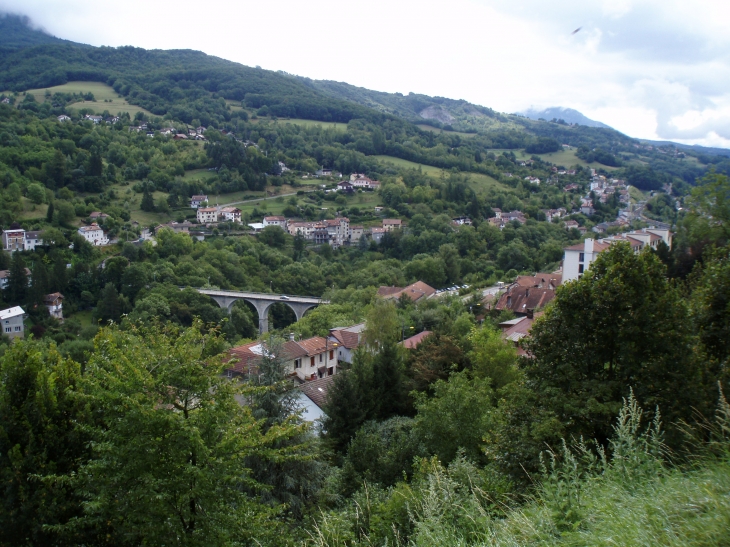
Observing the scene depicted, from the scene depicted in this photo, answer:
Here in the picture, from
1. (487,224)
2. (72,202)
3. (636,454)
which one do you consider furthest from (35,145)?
(636,454)

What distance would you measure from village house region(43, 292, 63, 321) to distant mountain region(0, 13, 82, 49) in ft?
456

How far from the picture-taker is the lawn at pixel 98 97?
9500 cm

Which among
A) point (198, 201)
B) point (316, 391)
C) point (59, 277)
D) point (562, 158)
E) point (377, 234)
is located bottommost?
point (59, 277)

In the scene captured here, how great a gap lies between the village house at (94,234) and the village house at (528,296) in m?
38.1

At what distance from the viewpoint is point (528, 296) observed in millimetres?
28000

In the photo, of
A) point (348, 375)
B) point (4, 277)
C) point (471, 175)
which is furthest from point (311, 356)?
point (471, 175)

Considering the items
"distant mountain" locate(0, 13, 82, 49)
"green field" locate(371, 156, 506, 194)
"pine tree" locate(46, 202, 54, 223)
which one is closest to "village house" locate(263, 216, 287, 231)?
"pine tree" locate(46, 202, 54, 223)

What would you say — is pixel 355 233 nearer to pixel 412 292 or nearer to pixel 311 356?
pixel 412 292

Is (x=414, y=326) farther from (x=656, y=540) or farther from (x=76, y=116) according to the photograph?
(x=76, y=116)

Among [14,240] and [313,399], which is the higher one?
[14,240]

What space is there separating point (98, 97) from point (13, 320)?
8100 cm

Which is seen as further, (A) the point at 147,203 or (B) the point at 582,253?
(A) the point at 147,203

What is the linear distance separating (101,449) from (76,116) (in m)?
94.8

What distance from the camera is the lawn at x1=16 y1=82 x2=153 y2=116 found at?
95000 millimetres
